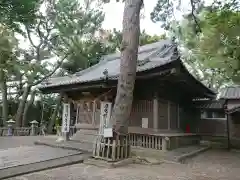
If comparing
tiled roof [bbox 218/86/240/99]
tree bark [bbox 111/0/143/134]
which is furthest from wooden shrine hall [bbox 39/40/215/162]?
A: tiled roof [bbox 218/86/240/99]

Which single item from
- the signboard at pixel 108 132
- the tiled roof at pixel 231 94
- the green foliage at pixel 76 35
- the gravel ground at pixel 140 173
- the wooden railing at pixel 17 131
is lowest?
the gravel ground at pixel 140 173

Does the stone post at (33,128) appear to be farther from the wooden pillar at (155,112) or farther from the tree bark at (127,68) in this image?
the tree bark at (127,68)

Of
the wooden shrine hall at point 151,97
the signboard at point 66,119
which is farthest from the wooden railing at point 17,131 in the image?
the signboard at point 66,119

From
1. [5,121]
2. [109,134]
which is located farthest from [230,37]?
[5,121]

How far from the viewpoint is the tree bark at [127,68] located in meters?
7.71

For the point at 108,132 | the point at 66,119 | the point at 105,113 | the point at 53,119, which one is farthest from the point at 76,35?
the point at 108,132

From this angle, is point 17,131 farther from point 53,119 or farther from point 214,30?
point 214,30

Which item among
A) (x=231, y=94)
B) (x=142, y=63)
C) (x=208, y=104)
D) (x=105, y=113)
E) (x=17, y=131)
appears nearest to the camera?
(x=105, y=113)

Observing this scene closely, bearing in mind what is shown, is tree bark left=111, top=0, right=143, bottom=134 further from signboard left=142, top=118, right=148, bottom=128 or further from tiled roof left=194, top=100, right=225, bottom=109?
tiled roof left=194, top=100, right=225, bottom=109

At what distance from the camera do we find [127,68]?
789 centimetres

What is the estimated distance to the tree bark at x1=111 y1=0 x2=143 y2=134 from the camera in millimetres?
7711

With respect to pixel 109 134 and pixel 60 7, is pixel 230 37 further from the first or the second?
pixel 60 7

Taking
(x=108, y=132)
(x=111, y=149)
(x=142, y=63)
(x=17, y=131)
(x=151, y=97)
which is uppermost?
(x=142, y=63)

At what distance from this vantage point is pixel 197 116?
57.6 ft
